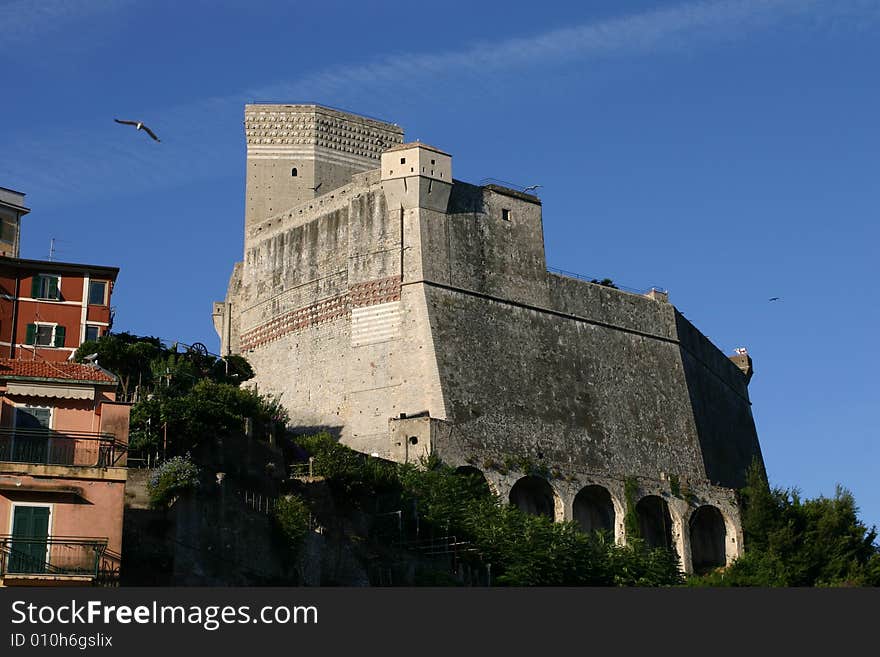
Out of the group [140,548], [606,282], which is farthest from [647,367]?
[140,548]

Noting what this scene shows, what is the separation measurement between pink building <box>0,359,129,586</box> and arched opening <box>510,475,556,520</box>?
2577 cm

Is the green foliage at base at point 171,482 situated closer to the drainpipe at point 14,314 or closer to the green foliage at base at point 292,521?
the green foliage at base at point 292,521

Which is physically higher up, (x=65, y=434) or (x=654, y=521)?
(x=654, y=521)

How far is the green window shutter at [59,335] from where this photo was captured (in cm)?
5143

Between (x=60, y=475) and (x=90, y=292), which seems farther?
(x=90, y=292)

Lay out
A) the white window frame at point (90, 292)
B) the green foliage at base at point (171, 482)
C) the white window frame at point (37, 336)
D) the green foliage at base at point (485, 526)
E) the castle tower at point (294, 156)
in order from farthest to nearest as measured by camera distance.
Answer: the castle tower at point (294, 156) → the white window frame at point (90, 292) → the white window frame at point (37, 336) → the green foliage at base at point (485, 526) → the green foliage at base at point (171, 482)

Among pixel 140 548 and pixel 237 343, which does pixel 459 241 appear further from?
pixel 140 548

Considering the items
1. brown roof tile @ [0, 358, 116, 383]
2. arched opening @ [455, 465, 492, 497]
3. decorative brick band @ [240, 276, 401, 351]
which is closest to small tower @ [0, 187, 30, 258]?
decorative brick band @ [240, 276, 401, 351]

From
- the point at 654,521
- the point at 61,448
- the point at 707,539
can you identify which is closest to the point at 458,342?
the point at 654,521

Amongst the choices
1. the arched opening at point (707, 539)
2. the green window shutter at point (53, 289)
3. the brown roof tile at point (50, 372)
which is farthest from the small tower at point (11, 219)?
the arched opening at point (707, 539)

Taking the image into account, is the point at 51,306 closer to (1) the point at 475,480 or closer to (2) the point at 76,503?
(1) the point at 475,480

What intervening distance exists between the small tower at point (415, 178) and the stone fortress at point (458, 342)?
0.06 m

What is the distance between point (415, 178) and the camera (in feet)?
206

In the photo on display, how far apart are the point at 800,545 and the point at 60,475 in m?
34.5
